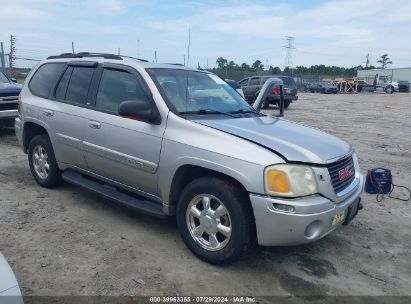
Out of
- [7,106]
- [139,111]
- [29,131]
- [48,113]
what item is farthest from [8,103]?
[139,111]

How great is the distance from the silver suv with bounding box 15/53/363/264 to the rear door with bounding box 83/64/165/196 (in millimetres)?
12

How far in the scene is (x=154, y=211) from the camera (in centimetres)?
385

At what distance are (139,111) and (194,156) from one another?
27.5 inches

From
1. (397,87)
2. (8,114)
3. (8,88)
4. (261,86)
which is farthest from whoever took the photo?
(397,87)

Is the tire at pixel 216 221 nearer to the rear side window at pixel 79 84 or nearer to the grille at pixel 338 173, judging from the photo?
the grille at pixel 338 173

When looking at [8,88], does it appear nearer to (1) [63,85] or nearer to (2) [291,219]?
(1) [63,85]

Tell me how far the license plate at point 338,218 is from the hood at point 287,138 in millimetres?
475

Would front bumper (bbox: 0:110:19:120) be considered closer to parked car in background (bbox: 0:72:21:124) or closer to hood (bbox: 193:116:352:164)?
parked car in background (bbox: 0:72:21:124)

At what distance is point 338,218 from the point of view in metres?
3.42

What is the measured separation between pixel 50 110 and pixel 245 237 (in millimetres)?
3155

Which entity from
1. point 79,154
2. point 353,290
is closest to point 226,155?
point 353,290

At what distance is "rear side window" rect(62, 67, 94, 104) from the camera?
4689mm

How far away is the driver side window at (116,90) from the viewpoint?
417cm

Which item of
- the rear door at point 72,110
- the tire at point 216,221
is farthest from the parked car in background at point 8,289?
the rear door at point 72,110
